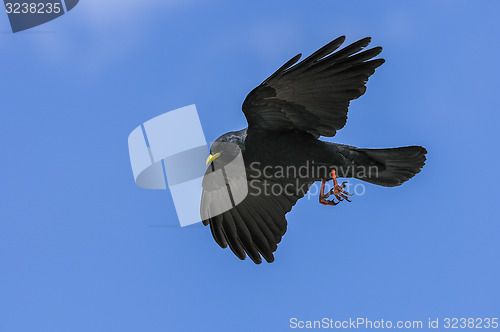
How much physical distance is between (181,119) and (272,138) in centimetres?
125

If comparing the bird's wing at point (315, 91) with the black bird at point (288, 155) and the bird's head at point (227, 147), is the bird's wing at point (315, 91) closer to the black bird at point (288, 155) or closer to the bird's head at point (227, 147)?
the black bird at point (288, 155)

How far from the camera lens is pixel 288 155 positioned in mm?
8953

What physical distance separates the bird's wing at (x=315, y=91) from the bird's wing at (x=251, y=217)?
1536mm

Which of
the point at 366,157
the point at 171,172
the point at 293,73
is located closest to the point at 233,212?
the point at 171,172

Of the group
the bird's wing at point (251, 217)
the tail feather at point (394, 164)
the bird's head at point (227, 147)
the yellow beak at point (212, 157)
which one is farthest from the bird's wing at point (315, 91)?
the bird's wing at point (251, 217)

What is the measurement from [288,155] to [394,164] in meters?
1.63

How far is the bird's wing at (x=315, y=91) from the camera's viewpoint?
8.02m

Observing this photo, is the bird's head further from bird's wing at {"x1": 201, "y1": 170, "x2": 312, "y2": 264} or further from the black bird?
bird's wing at {"x1": 201, "y1": 170, "x2": 312, "y2": 264}

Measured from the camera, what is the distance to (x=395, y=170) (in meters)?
9.50

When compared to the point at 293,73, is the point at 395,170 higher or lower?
lower

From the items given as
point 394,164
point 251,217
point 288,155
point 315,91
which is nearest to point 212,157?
point 288,155

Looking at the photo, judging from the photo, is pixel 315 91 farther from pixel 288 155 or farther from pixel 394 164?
pixel 394 164

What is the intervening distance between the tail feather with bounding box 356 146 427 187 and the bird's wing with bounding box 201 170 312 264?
1240 millimetres

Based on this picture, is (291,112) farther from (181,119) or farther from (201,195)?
(201,195)
